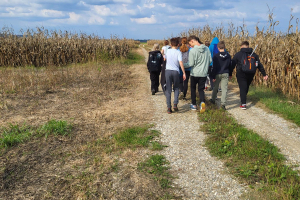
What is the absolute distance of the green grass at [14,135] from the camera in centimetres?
527

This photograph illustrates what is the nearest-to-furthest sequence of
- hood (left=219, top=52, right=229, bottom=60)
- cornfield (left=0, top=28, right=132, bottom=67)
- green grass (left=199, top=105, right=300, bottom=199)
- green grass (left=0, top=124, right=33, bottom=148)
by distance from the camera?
1. green grass (left=199, top=105, right=300, bottom=199)
2. green grass (left=0, top=124, right=33, bottom=148)
3. hood (left=219, top=52, right=229, bottom=60)
4. cornfield (left=0, top=28, right=132, bottom=67)

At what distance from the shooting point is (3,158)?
476cm

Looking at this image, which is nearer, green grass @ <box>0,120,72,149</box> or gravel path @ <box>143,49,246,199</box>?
gravel path @ <box>143,49,246,199</box>

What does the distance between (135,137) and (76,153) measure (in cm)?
134

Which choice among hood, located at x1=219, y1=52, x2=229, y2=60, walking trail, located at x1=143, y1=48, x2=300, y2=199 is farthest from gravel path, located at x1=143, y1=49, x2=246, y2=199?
hood, located at x1=219, y1=52, x2=229, y2=60

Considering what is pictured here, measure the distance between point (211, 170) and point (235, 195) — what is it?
746 mm

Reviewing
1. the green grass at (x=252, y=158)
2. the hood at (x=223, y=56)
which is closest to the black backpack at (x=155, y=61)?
the hood at (x=223, y=56)

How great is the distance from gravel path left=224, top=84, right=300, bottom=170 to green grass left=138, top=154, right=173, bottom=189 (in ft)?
7.46

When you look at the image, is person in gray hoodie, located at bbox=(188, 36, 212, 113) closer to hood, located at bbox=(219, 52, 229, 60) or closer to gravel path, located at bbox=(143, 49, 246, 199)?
hood, located at bbox=(219, 52, 229, 60)

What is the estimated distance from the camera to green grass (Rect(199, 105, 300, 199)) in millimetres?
3719

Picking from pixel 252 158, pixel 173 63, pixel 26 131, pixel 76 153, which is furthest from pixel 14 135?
pixel 252 158

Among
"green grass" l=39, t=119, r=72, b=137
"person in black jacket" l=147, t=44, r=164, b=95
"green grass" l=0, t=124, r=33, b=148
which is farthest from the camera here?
"person in black jacket" l=147, t=44, r=164, b=95

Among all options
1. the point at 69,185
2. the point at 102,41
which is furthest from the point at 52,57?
the point at 69,185

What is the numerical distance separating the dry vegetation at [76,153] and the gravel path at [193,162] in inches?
19.7
